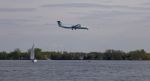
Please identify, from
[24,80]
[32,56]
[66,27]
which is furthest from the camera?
[32,56]

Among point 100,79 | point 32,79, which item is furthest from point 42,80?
point 100,79

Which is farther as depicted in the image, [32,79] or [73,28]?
[32,79]

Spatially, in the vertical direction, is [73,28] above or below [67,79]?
above

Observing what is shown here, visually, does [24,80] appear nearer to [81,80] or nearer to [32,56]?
[81,80]

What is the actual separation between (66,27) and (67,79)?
36.3ft

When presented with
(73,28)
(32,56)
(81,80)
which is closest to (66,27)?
(73,28)

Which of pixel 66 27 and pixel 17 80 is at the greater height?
pixel 66 27

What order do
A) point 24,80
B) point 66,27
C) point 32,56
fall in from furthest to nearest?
point 32,56 < point 24,80 < point 66,27

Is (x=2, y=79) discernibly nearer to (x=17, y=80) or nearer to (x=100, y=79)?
(x=17, y=80)

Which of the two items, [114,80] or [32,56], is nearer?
[114,80]

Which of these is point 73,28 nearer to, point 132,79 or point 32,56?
point 132,79

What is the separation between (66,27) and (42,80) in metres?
9.75

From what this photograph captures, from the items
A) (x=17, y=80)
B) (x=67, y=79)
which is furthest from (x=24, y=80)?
(x=67, y=79)

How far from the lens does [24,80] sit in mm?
82250
